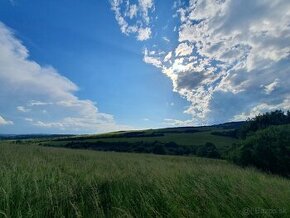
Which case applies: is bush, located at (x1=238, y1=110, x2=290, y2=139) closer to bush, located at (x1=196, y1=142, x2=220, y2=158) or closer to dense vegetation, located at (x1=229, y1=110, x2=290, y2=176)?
bush, located at (x1=196, y1=142, x2=220, y2=158)

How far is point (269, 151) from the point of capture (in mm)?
28984

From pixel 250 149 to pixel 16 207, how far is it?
2952cm

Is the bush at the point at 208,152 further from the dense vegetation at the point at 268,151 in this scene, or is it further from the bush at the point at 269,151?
the bush at the point at 269,151

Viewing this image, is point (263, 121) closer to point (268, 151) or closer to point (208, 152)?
point (208, 152)

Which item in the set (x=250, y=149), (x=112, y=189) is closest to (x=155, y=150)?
(x=250, y=149)

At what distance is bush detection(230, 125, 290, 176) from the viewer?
27656mm

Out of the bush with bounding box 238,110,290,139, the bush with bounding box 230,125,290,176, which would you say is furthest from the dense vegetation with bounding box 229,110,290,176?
the bush with bounding box 238,110,290,139

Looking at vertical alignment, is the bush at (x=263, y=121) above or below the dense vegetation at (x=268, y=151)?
above

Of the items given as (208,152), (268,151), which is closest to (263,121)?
(208,152)

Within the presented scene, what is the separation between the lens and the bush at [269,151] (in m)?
27.7

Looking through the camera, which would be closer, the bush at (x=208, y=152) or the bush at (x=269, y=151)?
the bush at (x=269, y=151)

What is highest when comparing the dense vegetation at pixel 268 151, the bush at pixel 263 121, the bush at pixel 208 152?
the bush at pixel 263 121

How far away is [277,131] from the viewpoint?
29.8 meters

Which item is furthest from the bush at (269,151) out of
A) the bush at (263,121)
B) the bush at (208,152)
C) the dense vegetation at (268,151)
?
the bush at (208,152)
